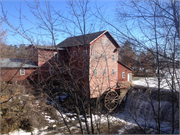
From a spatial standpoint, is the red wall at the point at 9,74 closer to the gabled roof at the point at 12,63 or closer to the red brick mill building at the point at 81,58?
the gabled roof at the point at 12,63

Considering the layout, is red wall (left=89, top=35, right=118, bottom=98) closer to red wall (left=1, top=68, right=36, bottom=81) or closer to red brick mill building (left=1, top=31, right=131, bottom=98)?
red brick mill building (left=1, top=31, right=131, bottom=98)

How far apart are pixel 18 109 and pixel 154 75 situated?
1034cm

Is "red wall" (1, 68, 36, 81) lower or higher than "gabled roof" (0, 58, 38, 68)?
lower

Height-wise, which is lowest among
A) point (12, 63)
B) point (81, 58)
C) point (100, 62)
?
point (81, 58)

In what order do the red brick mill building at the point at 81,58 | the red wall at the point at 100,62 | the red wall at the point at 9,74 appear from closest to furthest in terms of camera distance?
the red brick mill building at the point at 81,58
the red wall at the point at 100,62
the red wall at the point at 9,74

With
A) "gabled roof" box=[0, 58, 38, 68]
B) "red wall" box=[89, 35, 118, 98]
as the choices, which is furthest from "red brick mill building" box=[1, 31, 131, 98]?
"gabled roof" box=[0, 58, 38, 68]

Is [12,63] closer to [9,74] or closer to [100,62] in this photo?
[9,74]

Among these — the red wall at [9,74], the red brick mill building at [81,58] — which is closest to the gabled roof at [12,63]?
the red wall at [9,74]

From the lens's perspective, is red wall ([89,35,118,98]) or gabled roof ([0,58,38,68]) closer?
red wall ([89,35,118,98])

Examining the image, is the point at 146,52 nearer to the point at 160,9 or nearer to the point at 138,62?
the point at 138,62

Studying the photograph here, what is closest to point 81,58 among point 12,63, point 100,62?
point 100,62

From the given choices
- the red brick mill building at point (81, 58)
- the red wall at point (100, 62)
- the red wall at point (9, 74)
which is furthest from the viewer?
the red wall at point (9, 74)

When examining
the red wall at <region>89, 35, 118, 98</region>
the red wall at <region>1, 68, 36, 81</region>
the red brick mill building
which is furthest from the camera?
the red wall at <region>1, 68, 36, 81</region>

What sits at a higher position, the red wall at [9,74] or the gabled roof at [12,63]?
the gabled roof at [12,63]
